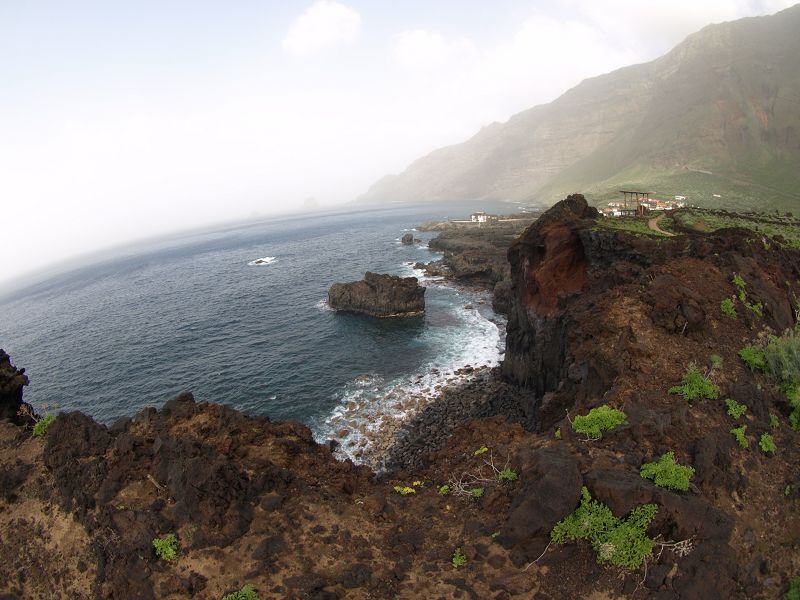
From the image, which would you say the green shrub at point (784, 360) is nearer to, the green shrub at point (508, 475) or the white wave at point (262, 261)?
the green shrub at point (508, 475)

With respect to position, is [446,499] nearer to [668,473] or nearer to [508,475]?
[508,475]

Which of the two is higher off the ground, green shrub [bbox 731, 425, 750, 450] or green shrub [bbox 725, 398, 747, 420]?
green shrub [bbox 725, 398, 747, 420]

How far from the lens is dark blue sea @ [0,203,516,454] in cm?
4412

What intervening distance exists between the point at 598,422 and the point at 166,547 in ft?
51.7

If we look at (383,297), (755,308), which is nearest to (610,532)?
(755,308)

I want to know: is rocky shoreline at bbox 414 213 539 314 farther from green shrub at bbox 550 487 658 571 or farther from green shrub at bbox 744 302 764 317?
green shrub at bbox 550 487 658 571

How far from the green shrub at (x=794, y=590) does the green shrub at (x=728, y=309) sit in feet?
44.5

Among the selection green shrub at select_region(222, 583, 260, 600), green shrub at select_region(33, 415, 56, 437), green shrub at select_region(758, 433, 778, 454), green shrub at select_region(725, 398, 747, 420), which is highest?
green shrub at select_region(33, 415, 56, 437)

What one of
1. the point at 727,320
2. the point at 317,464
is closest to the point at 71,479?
the point at 317,464

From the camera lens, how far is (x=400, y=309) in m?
63.7

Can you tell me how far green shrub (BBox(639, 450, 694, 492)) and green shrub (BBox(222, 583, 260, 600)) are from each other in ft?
41.1

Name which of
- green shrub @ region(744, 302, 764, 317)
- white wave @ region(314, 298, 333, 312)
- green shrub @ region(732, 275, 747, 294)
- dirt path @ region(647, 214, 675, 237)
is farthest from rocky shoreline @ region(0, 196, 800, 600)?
white wave @ region(314, 298, 333, 312)

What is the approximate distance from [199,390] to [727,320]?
47.3m

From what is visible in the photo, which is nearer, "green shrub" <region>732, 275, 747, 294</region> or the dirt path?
"green shrub" <region>732, 275, 747, 294</region>
